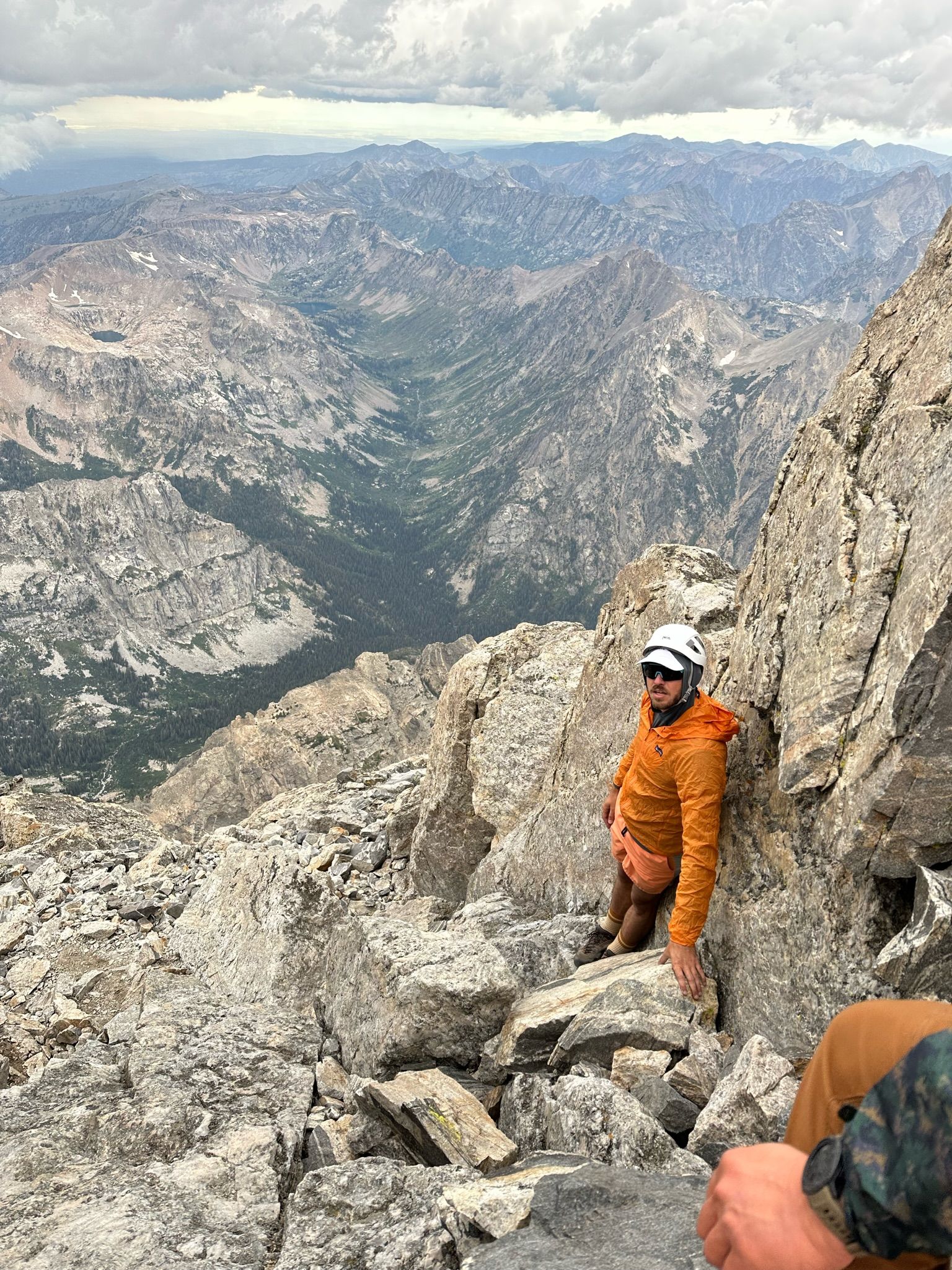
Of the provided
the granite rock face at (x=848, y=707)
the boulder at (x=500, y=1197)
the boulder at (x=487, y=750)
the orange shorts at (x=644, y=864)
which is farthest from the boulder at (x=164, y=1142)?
the boulder at (x=487, y=750)

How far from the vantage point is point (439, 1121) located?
9.23 metres

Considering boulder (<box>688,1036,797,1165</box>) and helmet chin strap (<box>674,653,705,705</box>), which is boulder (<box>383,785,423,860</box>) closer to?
helmet chin strap (<box>674,653,705,705</box>)

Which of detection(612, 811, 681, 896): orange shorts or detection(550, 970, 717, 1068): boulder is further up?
detection(612, 811, 681, 896): orange shorts

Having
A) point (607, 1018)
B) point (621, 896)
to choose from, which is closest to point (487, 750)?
point (621, 896)

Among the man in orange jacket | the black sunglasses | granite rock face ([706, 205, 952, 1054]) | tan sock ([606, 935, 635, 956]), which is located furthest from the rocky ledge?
the black sunglasses

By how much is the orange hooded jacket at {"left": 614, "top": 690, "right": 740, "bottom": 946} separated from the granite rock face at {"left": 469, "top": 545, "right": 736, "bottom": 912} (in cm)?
407

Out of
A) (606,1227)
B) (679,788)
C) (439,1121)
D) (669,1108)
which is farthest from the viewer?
(679,788)

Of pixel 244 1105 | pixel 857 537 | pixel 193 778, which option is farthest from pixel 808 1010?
pixel 193 778

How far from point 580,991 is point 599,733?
6.87 metres

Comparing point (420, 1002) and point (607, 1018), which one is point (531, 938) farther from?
point (607, 1018)

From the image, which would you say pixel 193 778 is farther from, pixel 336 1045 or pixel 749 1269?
pixel 749 1269

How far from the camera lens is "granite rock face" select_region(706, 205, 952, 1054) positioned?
8172 mm

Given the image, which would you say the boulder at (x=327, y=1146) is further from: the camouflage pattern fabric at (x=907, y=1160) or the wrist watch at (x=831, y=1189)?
the camouflage pattern fabric at (x=907, y=1160)

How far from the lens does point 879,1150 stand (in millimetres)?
3098
